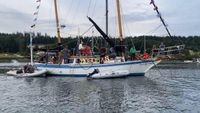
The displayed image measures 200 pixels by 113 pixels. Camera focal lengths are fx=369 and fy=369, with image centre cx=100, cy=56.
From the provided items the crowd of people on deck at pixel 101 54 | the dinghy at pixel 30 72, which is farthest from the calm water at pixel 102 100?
the dinghy at pixel 30 72

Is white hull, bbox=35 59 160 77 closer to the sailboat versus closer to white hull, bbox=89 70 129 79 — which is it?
the sailboat

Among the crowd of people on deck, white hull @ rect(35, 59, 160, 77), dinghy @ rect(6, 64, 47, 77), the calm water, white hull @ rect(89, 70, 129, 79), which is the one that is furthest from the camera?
dinghy @ rect(6, 64, 47, 77)

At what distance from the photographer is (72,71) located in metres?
62.4

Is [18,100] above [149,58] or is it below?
below

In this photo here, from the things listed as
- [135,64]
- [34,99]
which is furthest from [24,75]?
[34,99]

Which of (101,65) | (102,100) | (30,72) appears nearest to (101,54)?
(101,65)

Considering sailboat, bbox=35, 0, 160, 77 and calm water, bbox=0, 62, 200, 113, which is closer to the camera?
calm water, bbox=0, 62, 200, 113

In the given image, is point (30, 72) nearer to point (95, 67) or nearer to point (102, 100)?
point (95, 67)

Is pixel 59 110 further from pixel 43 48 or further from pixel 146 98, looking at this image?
pixel 43 48

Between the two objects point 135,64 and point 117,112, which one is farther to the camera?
point 135,64

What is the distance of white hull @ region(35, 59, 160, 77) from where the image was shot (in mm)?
58125

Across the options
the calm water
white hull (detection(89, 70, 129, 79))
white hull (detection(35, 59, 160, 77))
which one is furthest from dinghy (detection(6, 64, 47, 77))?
the calm water

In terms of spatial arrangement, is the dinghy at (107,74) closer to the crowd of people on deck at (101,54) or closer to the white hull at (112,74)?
the white hull at (112,74)

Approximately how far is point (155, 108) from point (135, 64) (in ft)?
93.1
